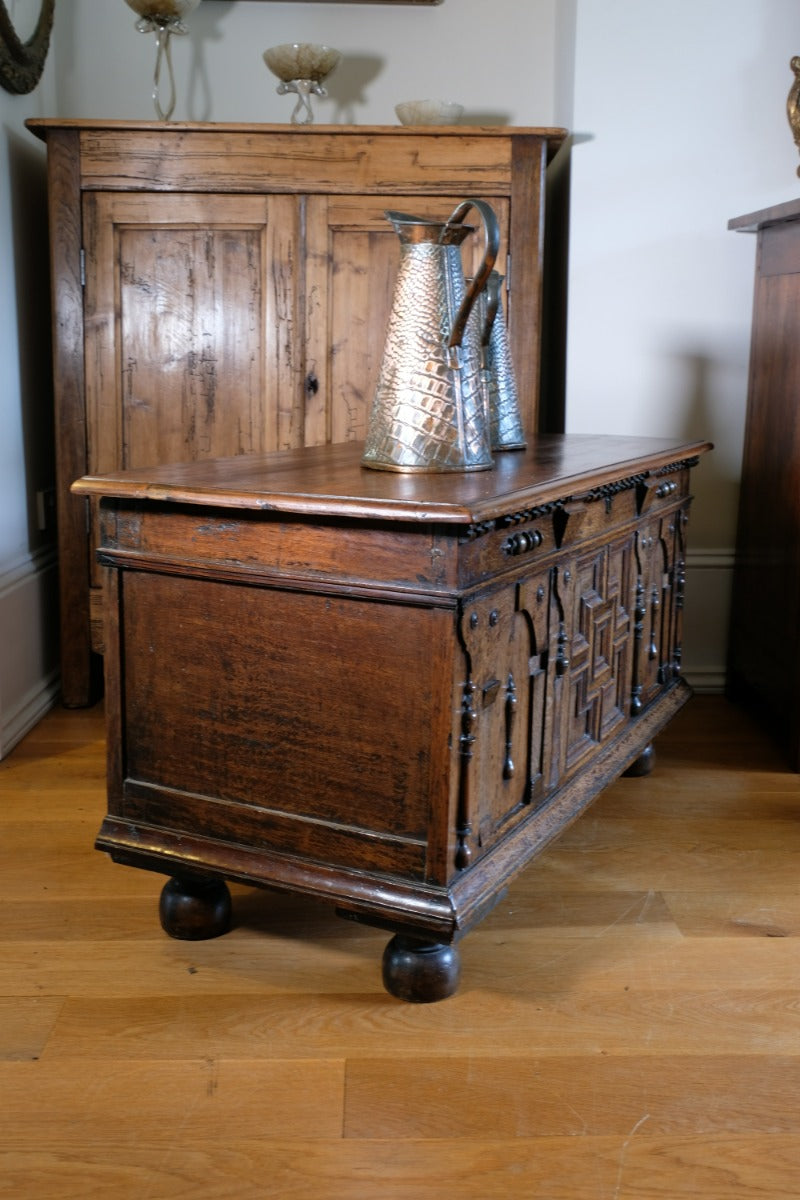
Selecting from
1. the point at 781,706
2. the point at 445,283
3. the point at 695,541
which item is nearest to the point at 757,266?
the point at 695,541

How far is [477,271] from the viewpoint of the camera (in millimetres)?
1718

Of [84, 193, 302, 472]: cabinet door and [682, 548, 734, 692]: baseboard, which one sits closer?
[84, 193, 302, 472]: cabinet door

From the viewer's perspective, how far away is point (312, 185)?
2883mm

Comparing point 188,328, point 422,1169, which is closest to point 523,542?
point 422,1169

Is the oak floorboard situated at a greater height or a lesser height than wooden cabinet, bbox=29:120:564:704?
lesser

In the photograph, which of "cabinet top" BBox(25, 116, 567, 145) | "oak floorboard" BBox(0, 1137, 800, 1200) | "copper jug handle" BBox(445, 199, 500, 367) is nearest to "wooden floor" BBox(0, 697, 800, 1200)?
"oak floorboard" BBox(0, 1137, 800, 1200)

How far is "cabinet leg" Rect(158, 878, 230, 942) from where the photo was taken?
182cm

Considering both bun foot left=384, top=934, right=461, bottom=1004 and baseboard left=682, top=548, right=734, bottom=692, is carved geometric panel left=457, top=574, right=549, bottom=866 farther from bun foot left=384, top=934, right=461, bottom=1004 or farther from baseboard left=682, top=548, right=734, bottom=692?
baseboard left=682, top=548, right=734, bottom=692

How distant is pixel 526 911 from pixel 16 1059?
0.82 metres

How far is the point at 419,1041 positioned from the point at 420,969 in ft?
0.33

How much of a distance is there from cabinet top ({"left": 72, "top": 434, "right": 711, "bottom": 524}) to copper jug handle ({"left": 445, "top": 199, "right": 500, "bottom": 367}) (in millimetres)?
189

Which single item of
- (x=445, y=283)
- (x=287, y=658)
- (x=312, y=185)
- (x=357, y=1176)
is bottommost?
(x=357, y=1176)

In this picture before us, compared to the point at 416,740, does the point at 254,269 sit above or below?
above

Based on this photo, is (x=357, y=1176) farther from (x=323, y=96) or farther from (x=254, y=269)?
(x=323, y=96)
